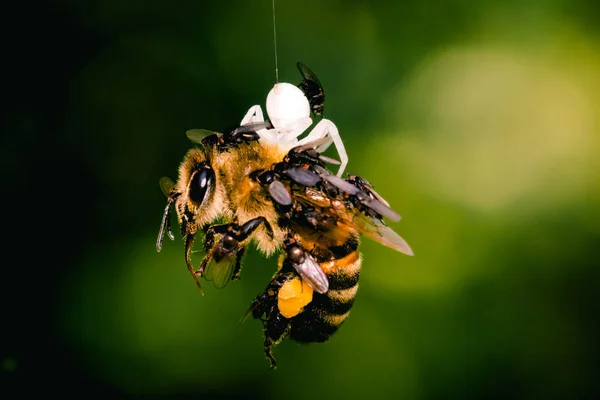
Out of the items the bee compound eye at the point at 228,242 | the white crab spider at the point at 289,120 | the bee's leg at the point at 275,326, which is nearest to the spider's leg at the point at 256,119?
the white crab spider at the point at 289,120

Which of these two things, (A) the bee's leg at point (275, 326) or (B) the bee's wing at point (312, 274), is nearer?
(B) the bee's wing at point (312, 274)

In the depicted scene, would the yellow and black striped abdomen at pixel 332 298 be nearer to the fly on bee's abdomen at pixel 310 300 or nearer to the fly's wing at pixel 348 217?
the fly on bee's abdomen at pixel 310 300

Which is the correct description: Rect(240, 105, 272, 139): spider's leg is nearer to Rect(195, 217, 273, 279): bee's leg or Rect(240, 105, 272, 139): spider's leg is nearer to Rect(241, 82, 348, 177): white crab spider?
Rect(241, 82, 348, 177): white crab spider

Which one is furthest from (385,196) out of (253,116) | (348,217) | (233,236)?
(233,236)

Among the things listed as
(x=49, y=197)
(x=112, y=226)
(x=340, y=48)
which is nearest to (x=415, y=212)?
(x=340, y=48)

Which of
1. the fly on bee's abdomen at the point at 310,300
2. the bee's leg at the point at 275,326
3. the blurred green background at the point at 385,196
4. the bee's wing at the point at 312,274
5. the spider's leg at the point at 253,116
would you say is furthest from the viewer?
the blurred green background at the point at 385,196

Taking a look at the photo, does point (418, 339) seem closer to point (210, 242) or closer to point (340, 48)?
point (340, 48)
